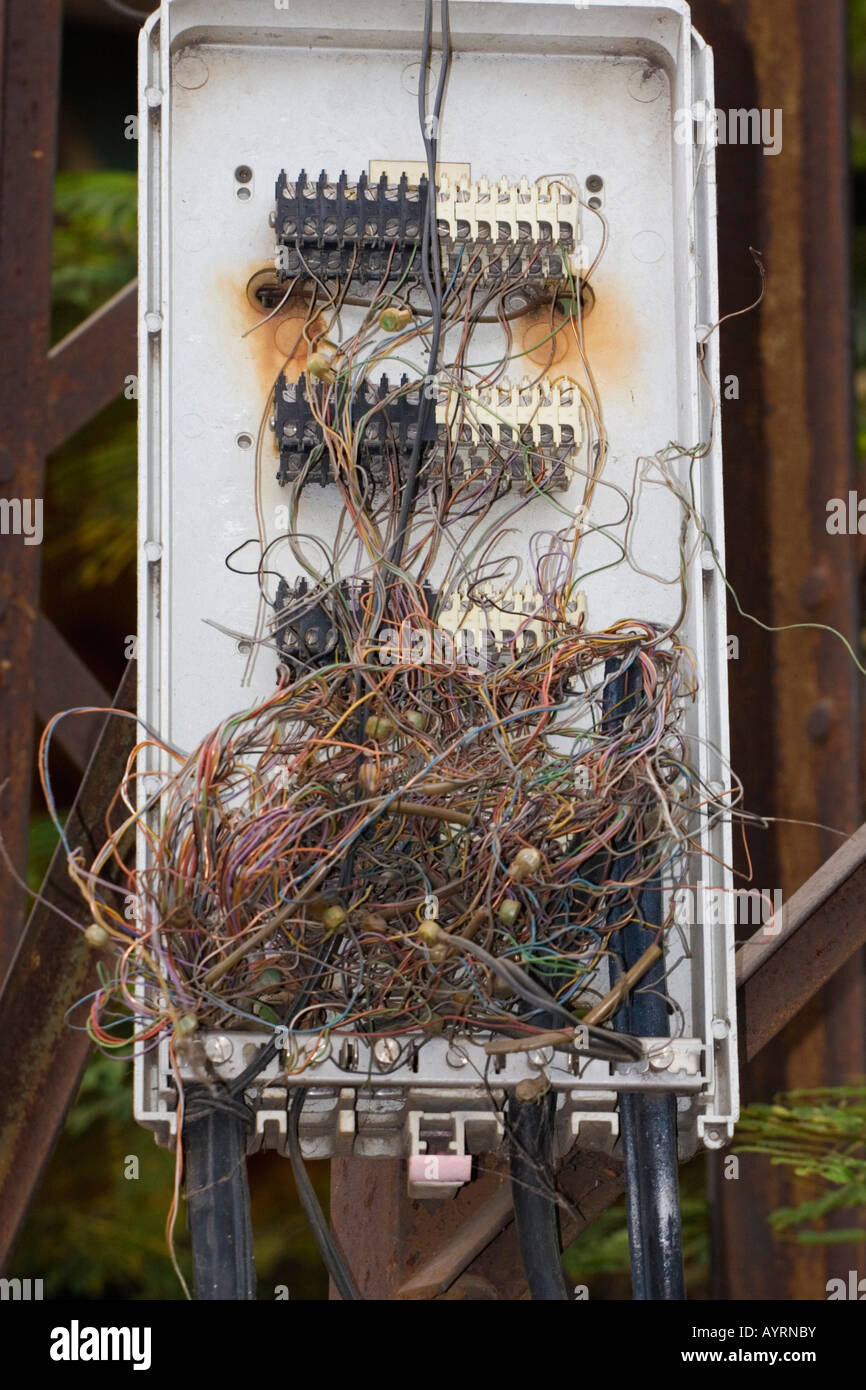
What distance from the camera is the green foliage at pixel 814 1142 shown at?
145 inches

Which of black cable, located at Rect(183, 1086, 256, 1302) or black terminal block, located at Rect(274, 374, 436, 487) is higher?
black terminal block, located at Rect(274, 374, 436, 487)

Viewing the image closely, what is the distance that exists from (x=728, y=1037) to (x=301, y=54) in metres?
1.59

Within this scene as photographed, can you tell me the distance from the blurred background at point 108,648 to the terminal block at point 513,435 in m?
3.81

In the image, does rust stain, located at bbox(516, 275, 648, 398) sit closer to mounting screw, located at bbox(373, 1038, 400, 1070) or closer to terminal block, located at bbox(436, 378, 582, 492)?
terminal block, located at bbox(436, 378, 582, 492)

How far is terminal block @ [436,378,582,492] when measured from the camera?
2.65 meters

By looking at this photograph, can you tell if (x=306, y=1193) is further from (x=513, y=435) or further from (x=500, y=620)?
(x=513, y=435)

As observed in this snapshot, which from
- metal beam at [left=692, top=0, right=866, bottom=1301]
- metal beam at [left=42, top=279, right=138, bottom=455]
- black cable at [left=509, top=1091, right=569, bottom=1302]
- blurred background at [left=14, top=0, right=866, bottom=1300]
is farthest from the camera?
blurred background at [left=14, top=0, right=866, bottom=1300]

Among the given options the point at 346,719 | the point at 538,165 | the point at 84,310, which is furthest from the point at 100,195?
the point at 346,719

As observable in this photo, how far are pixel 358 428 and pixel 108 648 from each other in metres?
4.88

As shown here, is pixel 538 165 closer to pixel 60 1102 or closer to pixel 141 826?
pixel 141 826

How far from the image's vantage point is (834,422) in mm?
3574

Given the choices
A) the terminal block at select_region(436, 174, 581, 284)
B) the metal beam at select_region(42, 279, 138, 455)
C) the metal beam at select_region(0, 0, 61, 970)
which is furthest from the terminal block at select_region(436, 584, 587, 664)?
the metal beam at select_region(42, 279, 138, 455)

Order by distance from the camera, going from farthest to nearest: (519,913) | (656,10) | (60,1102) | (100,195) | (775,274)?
(100,195), (775,274), (60,1102), (656,10), (519,913)

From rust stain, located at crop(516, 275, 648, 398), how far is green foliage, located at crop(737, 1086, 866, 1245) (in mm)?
1597
